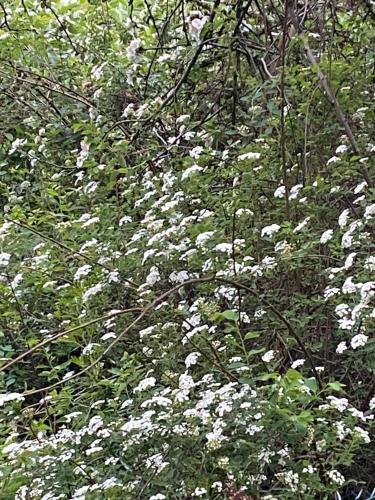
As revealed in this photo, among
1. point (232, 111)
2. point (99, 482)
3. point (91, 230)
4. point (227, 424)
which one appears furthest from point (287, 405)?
point (232, 111)

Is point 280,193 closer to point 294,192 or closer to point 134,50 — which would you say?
point 294,192

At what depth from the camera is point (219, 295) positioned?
226 centimetres

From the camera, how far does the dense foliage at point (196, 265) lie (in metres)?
1.73

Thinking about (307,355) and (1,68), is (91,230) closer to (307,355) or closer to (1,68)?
(307,355)

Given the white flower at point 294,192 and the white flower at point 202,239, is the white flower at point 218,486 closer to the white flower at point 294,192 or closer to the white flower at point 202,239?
the white flower at point 202,239

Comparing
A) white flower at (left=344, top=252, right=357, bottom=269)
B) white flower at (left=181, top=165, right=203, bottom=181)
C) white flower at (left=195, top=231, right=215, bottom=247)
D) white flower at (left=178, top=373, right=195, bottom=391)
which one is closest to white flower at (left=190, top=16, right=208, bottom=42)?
white flower at (left=181, top=165, right=203, bottom=181)

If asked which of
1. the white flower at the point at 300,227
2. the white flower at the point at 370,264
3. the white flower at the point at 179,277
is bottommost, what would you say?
the white flower at the point at 370,264

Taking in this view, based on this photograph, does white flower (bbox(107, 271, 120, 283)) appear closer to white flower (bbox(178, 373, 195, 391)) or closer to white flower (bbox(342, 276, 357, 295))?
white flower (bbox(178, 373, 195, 391))

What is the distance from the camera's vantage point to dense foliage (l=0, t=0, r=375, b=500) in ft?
5.69

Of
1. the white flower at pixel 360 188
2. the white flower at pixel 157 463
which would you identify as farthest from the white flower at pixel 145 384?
the white flower at pixel 360 188

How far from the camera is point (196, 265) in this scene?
7.77 feet

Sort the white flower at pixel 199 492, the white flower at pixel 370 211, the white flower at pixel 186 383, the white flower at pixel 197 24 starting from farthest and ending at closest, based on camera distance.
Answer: the white flower at pixel 197 24, the white flower at pixel 370 211, the white flower at pixel 186 383, the white flower at pixel 199 492

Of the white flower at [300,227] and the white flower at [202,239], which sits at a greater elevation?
the white flower at [202,239]

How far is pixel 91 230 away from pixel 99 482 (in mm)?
1284
